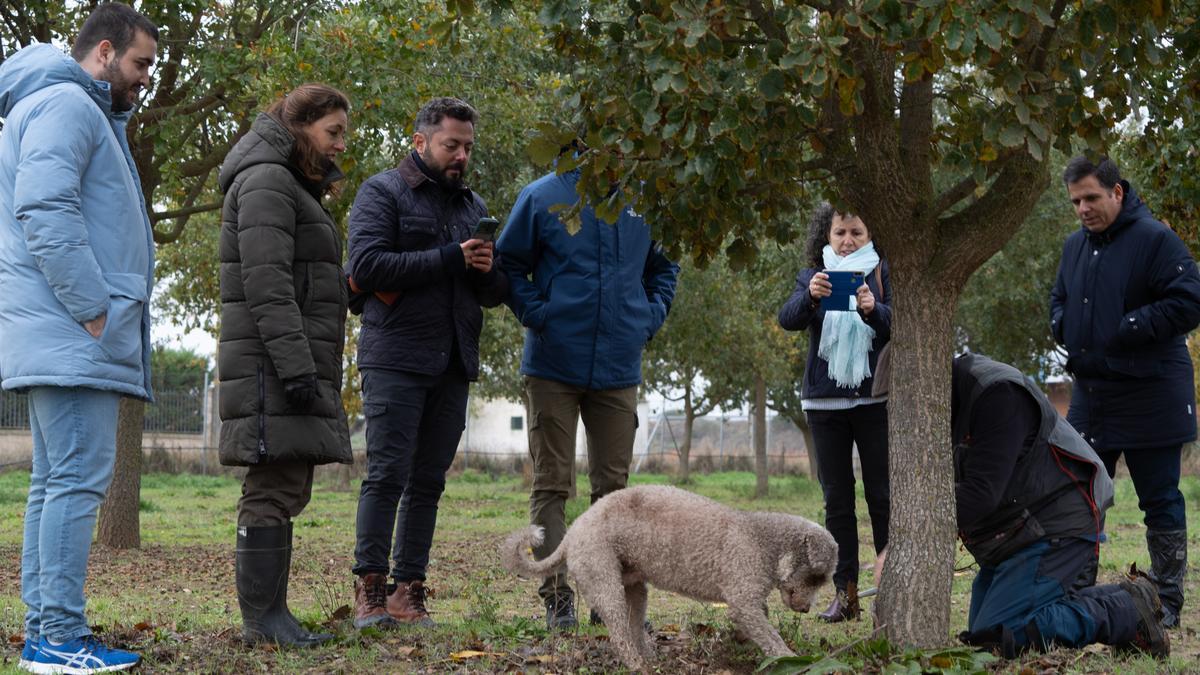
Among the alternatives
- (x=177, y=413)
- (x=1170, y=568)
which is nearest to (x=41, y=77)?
(x=1170, y=568)

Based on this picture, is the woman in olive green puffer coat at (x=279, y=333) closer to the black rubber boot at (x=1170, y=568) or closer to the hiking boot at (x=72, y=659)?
the hiking boot at (x=72, y=659)

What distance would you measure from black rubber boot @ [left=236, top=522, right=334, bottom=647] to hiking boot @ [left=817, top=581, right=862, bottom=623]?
8.52 ft

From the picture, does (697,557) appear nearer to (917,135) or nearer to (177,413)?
(917,135)

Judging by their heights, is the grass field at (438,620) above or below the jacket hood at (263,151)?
below

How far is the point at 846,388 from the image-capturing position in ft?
20.8

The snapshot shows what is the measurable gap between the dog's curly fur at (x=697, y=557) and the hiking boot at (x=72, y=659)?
1.77m

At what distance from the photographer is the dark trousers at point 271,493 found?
514cm

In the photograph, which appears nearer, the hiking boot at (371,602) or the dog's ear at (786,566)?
the dog's ear at (786,566)

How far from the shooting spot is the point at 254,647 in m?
5.18

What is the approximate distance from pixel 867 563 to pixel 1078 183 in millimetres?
4973

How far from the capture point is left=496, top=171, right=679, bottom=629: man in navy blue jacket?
5.85 m

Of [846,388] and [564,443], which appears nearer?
[564,443]

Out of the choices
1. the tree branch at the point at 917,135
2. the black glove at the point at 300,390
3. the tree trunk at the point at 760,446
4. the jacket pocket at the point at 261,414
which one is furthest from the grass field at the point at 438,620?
the tree trunk at the point at 760,446

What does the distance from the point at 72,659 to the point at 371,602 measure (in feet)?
4.65
